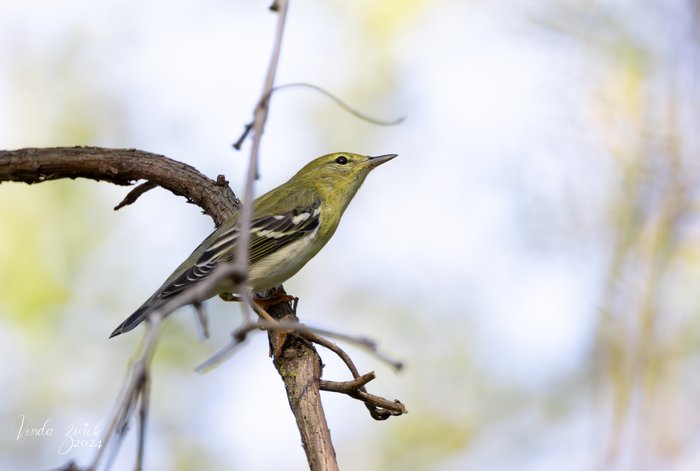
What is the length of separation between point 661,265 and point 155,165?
3366 mm

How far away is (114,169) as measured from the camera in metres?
4.31

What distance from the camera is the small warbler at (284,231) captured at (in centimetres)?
490

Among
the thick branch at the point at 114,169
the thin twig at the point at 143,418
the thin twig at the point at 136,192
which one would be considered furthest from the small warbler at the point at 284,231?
the thin twig at the point at 143,418

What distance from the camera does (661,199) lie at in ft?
18.4

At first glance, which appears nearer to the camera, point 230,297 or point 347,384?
point 347,384

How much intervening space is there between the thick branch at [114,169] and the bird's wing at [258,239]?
0.93ft

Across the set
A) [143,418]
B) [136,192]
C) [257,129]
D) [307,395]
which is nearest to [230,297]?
[136,192]

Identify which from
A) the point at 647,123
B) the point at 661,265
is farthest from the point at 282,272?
the point at 647,123

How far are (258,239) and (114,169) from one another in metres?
1.31

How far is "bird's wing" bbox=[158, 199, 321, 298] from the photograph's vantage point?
16.1 feet

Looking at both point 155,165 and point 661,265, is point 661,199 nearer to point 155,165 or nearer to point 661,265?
point 661,265

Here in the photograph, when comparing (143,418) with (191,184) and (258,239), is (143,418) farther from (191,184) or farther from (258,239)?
(258,239)

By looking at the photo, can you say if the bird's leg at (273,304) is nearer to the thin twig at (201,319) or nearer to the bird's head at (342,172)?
the bird's head at (342,172)

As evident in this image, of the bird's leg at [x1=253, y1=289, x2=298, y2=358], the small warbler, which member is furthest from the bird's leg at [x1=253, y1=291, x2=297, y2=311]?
the small warbler
